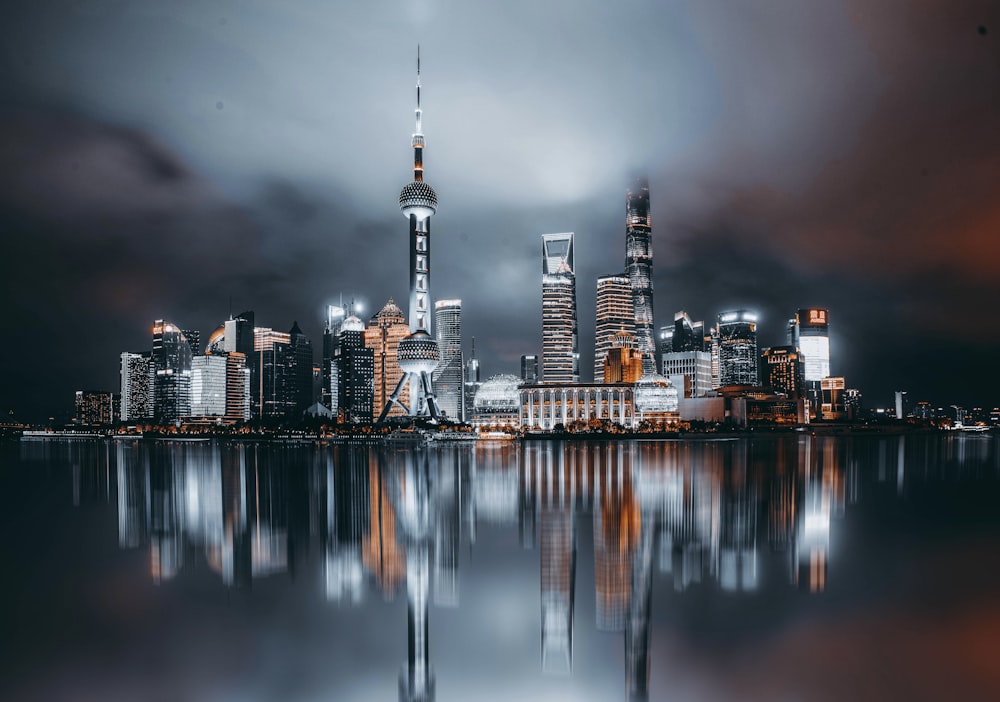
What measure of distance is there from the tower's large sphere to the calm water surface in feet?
455

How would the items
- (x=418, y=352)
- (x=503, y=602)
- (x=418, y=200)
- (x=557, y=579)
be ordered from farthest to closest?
(x=418, y=200)
(x=418, y=352)
(x=557, y=579)
(x=503, y=602)

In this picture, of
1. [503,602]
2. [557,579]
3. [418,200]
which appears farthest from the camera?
[418,200]

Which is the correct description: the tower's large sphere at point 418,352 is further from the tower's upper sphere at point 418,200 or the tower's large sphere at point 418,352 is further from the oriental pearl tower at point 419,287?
the tower's upper sphere at point 418,200

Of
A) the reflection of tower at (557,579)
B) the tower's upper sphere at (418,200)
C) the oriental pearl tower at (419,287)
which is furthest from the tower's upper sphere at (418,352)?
the reflection of tower at (557,579)

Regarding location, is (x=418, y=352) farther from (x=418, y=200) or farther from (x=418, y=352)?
(x=418, y=200)

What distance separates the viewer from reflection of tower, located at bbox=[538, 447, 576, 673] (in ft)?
44.1

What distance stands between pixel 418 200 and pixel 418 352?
1606 inches

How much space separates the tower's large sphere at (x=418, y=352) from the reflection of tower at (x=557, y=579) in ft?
454

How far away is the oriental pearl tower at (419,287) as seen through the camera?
175 meters

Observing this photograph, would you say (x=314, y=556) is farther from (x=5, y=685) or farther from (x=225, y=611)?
(x=5, y=685)

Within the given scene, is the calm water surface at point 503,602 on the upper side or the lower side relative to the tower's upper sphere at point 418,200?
lower

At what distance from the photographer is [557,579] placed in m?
18.8

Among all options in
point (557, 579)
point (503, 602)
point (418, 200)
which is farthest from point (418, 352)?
point (503, 602)

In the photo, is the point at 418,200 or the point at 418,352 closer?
the point at 418,352
